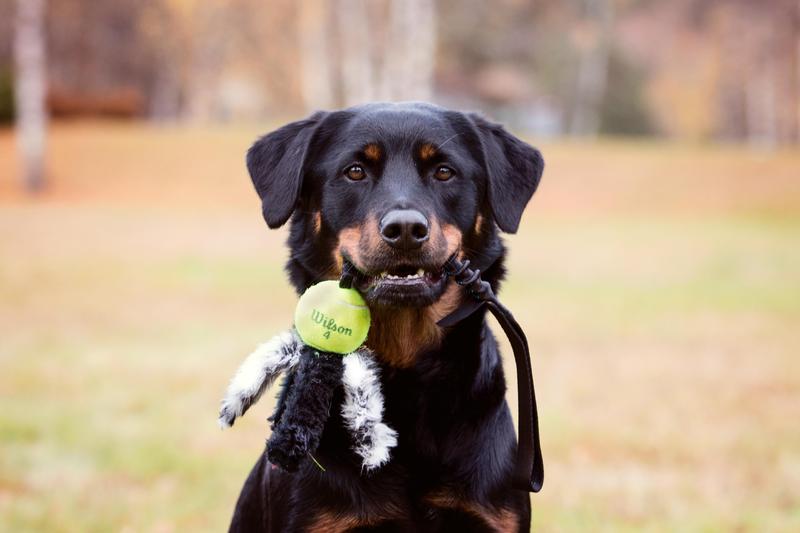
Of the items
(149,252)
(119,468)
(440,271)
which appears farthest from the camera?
(149,252)

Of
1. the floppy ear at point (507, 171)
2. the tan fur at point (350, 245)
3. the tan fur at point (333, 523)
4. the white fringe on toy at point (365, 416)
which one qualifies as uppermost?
the floppy ear at point (507, 171)

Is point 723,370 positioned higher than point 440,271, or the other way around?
point 440,271

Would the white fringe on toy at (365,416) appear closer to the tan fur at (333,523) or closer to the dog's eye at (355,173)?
the tan fur at (333,523)

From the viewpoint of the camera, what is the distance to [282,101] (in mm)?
54688

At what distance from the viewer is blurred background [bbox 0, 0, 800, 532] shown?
569cm

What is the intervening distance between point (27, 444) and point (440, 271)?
400 cm

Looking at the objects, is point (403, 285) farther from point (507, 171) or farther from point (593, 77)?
point (593, 77)

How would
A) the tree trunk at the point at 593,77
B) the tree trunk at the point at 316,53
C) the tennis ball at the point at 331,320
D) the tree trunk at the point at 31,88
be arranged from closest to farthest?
the tennis ball at the point at 331,320, the tree trunk at the point at 31,88, the tree trunk at the point at 316,53, the tree trunk at the point at 593,77

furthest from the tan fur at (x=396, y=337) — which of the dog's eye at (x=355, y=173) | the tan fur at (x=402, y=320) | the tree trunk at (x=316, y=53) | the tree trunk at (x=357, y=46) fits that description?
the tree trunk at (x=316, y=53)

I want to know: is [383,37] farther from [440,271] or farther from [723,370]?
[440,271]

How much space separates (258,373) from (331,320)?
10.3 inches

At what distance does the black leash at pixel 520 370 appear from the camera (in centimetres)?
312

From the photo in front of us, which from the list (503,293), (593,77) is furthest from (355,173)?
(593,77)

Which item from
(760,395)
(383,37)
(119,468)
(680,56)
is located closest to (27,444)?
(119,468)
